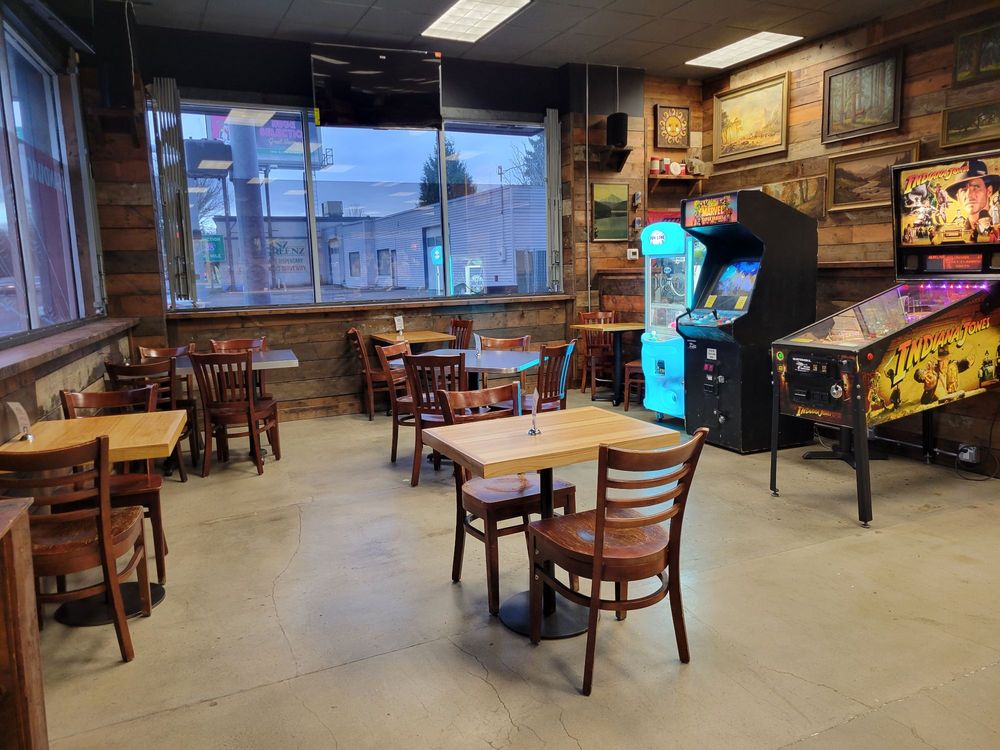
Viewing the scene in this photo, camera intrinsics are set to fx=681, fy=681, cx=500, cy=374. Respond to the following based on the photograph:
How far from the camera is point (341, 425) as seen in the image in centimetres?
640

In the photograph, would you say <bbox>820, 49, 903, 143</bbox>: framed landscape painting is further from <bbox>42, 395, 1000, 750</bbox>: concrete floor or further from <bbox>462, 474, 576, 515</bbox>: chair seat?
<bbox>462, 474, 576, 515</bbox>: chair seat

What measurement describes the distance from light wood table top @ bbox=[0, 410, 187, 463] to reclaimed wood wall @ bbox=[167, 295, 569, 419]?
325cm

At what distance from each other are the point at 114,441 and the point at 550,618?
188 centimetres

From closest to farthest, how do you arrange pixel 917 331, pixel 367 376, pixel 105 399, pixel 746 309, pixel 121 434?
1. pixel 121 434
2. pixel 105 399
3. pixel 917 331
4. pixel 746 309
5. pixel 367 376

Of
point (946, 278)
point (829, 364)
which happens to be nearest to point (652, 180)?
point (946, 278)

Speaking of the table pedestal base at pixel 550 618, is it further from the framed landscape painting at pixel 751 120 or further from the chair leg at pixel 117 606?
the framed landscape painting at pixel 751 120

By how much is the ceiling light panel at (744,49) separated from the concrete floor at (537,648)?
15.7 feet

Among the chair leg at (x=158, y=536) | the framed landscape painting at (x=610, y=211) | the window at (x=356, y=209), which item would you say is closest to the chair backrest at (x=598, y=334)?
the window at (x=356, y=209)

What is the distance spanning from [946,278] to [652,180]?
4226mm

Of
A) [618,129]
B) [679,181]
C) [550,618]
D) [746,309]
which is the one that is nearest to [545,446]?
[550,618]

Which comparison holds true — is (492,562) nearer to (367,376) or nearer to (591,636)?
(591,636)

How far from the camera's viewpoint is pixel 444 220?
7375 mm

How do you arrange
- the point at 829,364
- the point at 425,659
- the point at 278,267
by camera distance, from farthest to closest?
the point at 278,267, the point at 829,364, the point at 425,659

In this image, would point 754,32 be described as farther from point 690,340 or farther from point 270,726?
point 270,726
